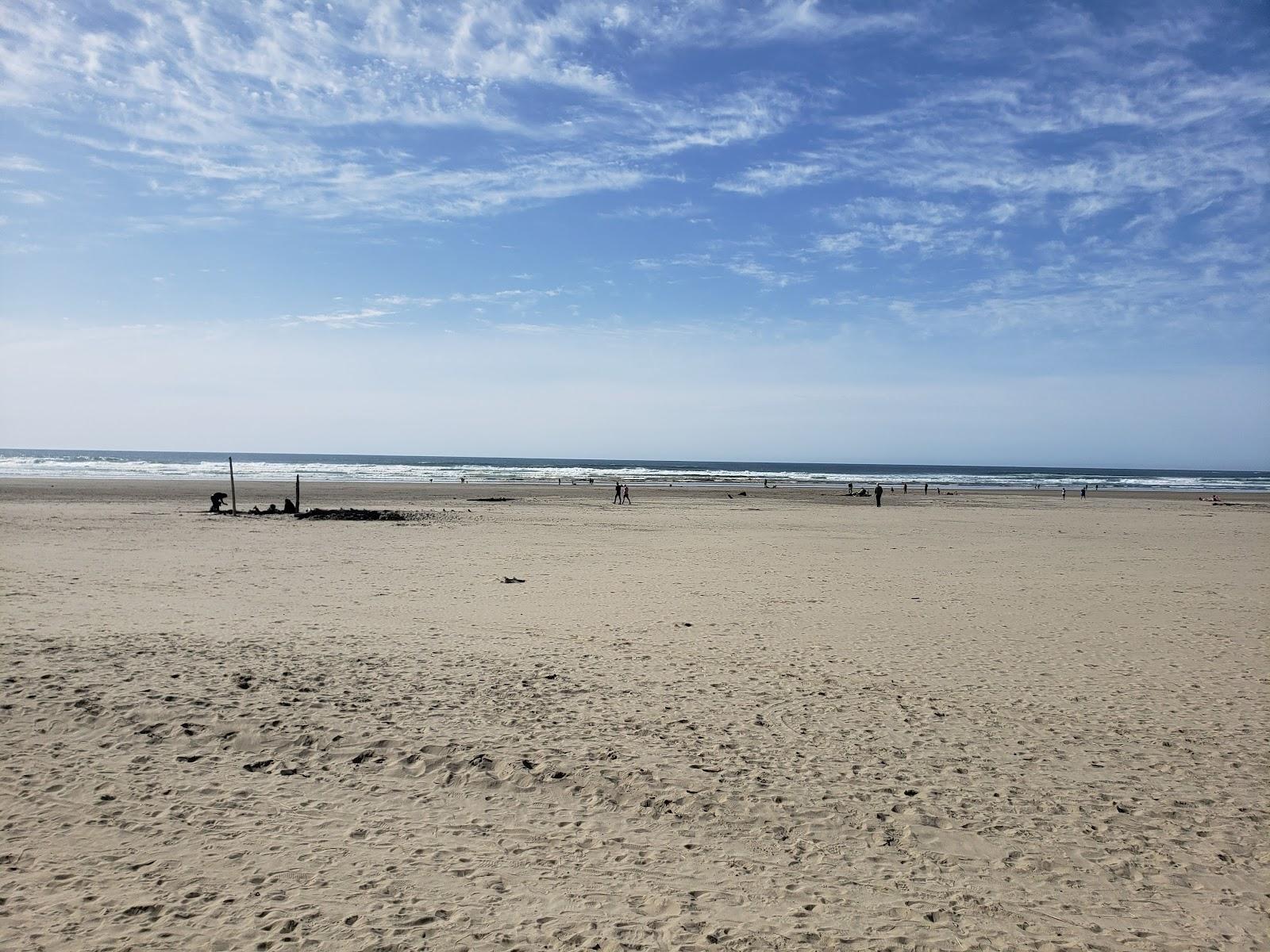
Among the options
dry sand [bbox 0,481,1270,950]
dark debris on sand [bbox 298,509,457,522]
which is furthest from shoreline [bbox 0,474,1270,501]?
dry sand [bbox 0,481,1270,950]

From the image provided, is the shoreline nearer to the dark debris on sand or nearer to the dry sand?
the dark debris on sand

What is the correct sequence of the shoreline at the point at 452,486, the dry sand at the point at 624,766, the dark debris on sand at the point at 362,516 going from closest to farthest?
the dry sand at the point at 624,766
the dark debris on sand at the point at 362,516
the shoreline at the point at 452,486

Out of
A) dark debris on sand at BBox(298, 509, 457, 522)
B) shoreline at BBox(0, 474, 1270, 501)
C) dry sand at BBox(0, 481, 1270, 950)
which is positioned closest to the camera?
dry sand at BBox(0, 481, 1270, 950)

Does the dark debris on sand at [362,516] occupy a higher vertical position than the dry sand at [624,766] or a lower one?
higher

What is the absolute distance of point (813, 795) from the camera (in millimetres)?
5926

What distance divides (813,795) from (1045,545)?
66.3ft

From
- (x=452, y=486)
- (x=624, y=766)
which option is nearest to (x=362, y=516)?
(x=624, y=766)

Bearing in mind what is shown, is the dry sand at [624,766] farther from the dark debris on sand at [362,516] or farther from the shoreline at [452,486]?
the shoreline at [452,486]

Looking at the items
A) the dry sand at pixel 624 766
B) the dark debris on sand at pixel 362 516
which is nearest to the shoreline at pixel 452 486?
the dark debris on sand at pixel 362 516

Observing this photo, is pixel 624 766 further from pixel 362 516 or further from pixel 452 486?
pixel 452 486

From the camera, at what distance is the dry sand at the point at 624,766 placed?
4.45 meters

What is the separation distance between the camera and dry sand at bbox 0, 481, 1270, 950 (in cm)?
445

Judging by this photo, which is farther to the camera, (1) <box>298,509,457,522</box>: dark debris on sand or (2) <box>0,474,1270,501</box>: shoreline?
(2) <box>0,474,1270,501</box>: shoreline

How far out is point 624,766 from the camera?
21.0 ft
